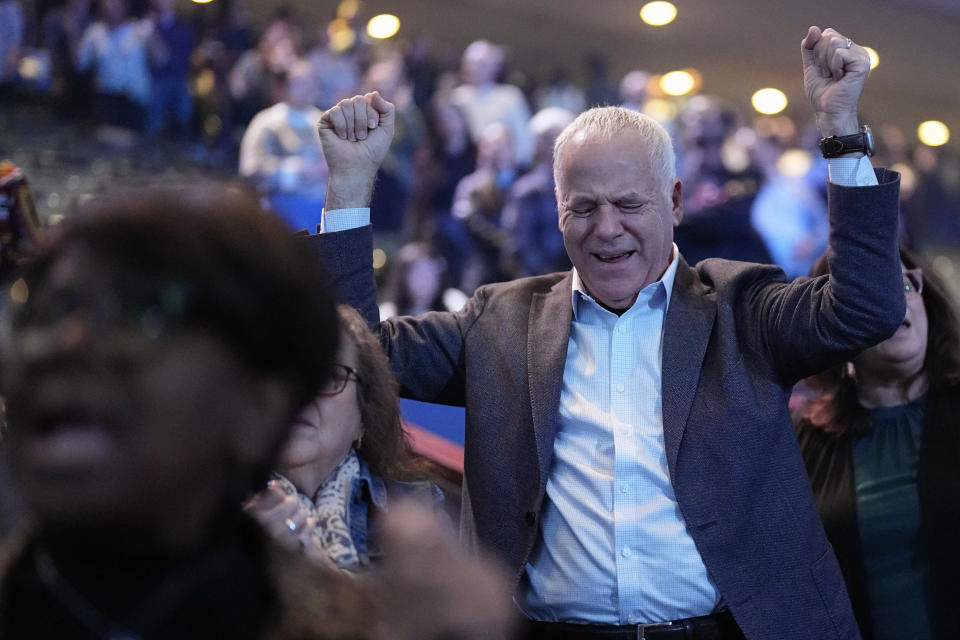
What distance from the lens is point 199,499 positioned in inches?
23.1

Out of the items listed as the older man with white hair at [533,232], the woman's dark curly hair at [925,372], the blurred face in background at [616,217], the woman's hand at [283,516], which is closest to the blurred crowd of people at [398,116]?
the older man with white hair at [533,232]

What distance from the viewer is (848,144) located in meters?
1.57

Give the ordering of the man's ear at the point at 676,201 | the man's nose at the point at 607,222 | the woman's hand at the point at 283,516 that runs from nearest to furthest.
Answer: the woman's hand at the point at 283,516 < the man's nose at the point at 607,222 < the man's ear at the point at 676,201

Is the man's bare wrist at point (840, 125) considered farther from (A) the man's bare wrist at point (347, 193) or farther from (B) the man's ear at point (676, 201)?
(A) the man's bare wrist at point (347, 193)

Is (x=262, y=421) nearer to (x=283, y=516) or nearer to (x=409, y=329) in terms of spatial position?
(x=283, y=516)

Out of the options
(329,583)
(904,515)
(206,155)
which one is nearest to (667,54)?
(206,155)

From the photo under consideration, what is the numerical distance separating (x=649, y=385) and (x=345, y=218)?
0.58 metres

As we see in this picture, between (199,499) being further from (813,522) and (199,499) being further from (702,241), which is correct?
(702,241)

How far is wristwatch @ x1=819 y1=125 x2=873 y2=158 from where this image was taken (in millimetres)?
1564

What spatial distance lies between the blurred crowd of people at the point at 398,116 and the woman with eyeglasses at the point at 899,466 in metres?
3.21

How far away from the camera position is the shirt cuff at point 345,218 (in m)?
1.64

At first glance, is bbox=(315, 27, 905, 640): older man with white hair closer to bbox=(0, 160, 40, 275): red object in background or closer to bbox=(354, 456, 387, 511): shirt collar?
bbox=(354, 456, 387, 511): shirt collar

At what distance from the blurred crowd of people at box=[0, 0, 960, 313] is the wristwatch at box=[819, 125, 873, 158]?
12.3 ft

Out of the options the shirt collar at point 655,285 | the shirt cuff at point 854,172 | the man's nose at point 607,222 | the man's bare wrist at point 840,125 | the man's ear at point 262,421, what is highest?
the man's bare wrist at point 840,125
